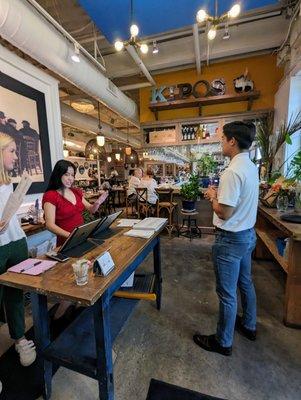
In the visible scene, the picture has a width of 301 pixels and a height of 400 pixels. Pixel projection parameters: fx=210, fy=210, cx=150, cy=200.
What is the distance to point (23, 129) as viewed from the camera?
279cm

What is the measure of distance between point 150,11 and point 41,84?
180cm

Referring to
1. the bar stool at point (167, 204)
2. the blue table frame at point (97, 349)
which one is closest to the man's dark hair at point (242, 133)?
the blue table frame at point (97, 349)

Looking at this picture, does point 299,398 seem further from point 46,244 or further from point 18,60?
point 18,60

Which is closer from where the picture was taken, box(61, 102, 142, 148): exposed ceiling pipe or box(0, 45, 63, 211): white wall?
box(0, 45, 63, 211): white wall

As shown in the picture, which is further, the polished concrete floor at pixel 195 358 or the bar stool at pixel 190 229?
the bar stool at pixel 190 229

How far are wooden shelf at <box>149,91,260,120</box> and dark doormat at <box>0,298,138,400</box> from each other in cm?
448

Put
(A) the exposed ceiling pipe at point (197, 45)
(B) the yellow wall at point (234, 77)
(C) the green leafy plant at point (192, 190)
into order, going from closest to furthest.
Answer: (A) the exposed ceiling pipe at point (197, 45)
(C) the green leafy plant at point (192, 190)
(B) the yellow wall at point (234, 77)

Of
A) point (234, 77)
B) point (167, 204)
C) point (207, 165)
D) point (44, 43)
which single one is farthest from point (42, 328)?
point (234, 77)

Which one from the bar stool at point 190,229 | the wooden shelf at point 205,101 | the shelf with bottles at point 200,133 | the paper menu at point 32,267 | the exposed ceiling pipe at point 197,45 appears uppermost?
the exposed ceiling pipe at point 197,45

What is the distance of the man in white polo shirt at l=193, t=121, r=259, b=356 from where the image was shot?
146 centimetres

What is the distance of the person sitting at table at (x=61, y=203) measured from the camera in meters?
1.81

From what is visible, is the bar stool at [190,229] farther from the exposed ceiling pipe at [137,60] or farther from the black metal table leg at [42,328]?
the black metal table leg at [42,328]

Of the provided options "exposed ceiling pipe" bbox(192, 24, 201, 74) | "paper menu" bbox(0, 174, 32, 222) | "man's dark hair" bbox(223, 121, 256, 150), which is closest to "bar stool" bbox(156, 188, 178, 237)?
"exposed ceiling pipe" bbox(192, 24, 201, 74)

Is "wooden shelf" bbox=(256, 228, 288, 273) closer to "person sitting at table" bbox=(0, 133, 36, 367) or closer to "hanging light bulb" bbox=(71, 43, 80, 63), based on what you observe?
"person sitting at table" bbox=(0, 133, 36, 367)
